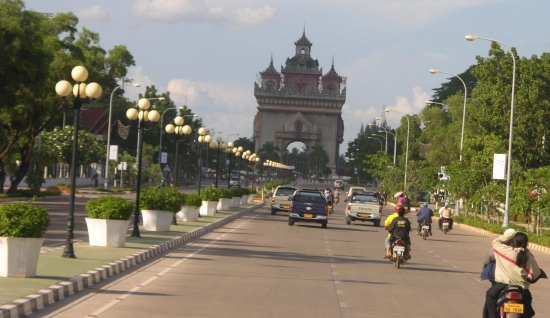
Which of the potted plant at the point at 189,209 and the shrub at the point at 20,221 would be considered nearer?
the shrub at the point at 20,221

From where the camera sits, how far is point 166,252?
23.3 meters

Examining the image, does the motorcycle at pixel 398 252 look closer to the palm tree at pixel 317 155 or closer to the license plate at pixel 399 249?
the license plate at pixel 399 249

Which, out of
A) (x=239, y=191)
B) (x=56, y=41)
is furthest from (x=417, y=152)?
(x=56, y=41)

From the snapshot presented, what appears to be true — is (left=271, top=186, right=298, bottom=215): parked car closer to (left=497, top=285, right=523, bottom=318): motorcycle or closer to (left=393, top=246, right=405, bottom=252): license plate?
(left=393, top=246, right=405, bottom=252): license plate

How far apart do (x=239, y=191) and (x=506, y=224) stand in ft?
72.7

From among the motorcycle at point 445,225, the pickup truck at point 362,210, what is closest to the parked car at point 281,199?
the pickup truck at point 362,210

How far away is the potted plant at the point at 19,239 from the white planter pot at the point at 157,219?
1393cm

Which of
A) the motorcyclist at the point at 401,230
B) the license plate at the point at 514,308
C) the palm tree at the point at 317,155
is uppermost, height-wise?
the palm tree at the point at 317,155

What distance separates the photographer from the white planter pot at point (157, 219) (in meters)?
29.3

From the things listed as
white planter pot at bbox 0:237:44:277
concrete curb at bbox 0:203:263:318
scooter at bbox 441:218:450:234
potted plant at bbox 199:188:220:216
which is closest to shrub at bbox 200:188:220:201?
potted plant at bbox 199:188:220:216

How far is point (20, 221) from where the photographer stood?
49.1 ft

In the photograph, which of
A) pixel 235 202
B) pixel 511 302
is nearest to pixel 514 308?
pixel 511 302

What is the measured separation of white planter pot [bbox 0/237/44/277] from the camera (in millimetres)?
14750

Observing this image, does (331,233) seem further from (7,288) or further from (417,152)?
(417,152)
